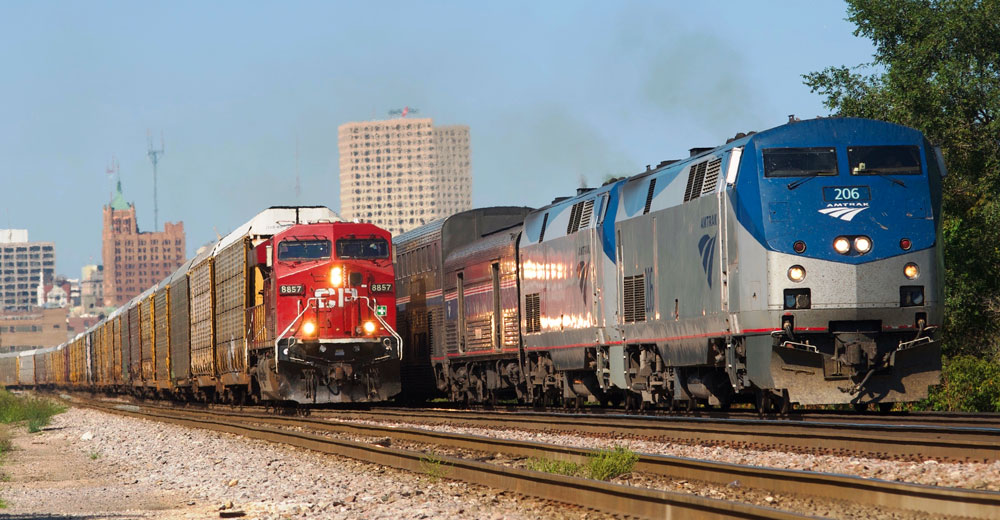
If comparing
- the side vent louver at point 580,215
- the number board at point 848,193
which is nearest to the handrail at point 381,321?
the side vent louver at point 580,215

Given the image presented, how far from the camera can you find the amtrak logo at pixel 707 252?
18.1 metres

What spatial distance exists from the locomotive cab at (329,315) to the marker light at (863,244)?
1471 cm

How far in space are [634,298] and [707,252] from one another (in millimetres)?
3312

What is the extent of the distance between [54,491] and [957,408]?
17707 mm

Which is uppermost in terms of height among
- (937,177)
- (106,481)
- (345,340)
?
(937,177)

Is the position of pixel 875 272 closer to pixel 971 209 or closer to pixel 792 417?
pixel 792 417

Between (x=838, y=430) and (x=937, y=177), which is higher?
(x=937, y=177)

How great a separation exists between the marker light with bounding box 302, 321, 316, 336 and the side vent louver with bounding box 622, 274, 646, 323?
31.3 feet

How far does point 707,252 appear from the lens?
18.3 m

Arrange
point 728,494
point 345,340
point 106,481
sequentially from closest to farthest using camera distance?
point 728,494 < point 106,481 < point 345,340

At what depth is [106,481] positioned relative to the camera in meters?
17.4

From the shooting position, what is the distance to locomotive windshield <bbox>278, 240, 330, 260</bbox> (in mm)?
29078

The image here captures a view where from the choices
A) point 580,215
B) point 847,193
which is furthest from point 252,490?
point 580,215

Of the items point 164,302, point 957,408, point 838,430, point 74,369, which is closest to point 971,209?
point 957,408
